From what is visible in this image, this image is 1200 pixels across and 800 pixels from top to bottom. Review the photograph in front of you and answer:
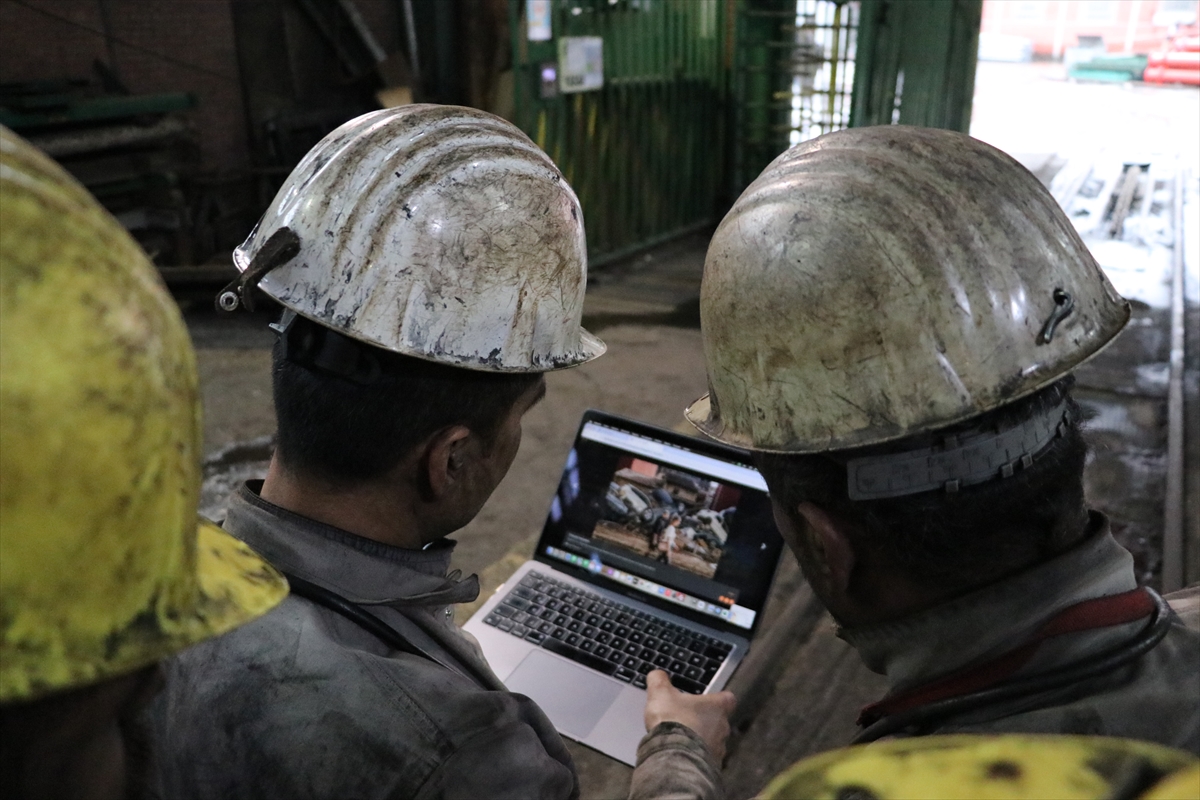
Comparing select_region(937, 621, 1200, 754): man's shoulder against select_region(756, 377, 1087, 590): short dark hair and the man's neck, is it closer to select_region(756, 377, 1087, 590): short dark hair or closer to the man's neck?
select_region(756, 377, 1087, 590): short dark hair

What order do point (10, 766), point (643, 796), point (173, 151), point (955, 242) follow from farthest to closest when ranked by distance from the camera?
point (173, 151), point (643, 796), point (955, 242), point (10, 766)

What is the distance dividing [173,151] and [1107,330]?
6.79 metres

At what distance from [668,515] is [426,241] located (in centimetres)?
86

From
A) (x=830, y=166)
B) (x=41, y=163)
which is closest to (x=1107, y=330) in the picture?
(x=830, y=166)

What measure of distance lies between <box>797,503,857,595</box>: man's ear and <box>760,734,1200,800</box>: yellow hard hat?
2.05 ft

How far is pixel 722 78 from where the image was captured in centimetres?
813

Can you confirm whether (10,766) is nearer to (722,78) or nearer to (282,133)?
(282,133)

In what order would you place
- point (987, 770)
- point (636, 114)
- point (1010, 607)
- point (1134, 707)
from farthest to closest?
point (636, 114), point (1010, 607), point (1134, 707), point (987, 770)

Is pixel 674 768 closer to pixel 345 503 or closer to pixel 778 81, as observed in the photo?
pixel 345 503

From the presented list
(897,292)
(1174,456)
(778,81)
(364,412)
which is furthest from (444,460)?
(778,81)

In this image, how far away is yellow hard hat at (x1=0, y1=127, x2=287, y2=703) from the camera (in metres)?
0.62

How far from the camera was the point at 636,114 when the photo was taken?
23.8 feet

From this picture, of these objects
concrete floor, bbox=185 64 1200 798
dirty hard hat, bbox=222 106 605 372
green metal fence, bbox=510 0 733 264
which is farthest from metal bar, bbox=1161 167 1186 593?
green metal fence, bbox=510 0 733 264

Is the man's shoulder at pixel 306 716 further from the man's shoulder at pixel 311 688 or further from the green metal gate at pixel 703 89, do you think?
Answer: the green metal gate at pixel 703 89
